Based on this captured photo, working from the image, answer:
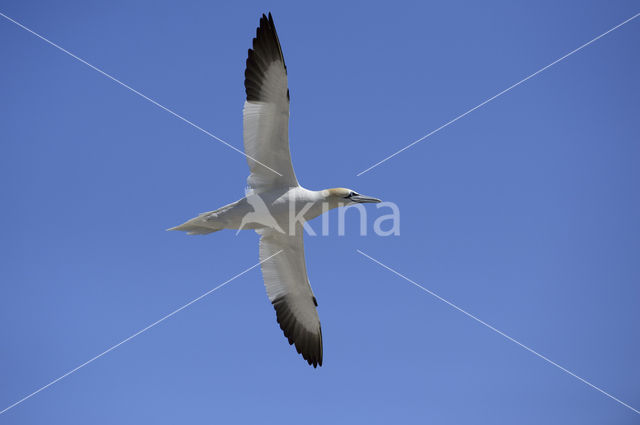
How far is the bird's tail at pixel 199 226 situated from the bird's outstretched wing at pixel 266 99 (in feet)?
4.63

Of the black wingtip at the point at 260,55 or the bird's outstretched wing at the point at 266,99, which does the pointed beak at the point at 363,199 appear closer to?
the bird's outstretched wing at the point at 266,99

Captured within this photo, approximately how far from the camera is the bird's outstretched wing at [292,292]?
1127 cm

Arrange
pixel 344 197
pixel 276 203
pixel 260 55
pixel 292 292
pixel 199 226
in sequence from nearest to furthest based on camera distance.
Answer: pixel 260 55 → pixel 199 226 → pixel 276 203 → pixel 344 197 → pixel 292 292

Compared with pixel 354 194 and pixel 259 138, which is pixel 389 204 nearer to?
pixel 354 194

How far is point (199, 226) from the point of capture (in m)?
10.3

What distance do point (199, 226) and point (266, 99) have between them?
2444 millimetres

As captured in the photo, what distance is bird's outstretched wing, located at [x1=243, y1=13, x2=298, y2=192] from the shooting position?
9.98 m

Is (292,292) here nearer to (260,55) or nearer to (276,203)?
(276,203)

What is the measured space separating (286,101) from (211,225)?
8.08 feet

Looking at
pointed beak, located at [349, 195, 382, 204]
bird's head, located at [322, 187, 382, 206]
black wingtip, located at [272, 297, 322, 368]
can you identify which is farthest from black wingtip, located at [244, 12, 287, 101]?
black wingtip, located at [272, 297, 322, 368]

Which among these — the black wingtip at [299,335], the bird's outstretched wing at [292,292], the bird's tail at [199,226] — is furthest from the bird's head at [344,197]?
the black wingtip at [299,335]

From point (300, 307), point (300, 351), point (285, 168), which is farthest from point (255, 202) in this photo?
point (300, 351)

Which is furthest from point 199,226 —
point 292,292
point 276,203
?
point 292,292

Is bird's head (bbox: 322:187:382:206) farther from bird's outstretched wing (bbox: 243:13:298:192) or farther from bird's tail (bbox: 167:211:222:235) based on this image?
bird's tail (bbox: 167:211:222:235)
